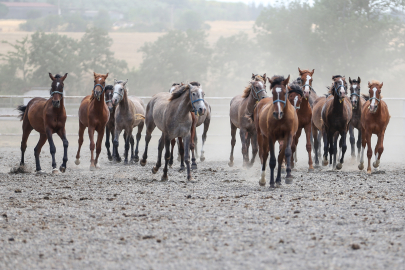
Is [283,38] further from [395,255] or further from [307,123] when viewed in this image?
[395,255]

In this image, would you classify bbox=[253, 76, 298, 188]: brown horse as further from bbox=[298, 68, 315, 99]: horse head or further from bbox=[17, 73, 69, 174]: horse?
bbox=[17, 73, 69, 174]: horse

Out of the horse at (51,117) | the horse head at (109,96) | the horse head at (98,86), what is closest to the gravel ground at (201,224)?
the horse at (51,117)

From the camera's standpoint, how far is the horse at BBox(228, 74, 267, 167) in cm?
1062

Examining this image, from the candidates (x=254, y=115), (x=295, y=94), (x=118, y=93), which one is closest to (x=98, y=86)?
(x=118, y=93)

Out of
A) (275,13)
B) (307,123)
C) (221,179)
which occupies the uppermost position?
(275,13)

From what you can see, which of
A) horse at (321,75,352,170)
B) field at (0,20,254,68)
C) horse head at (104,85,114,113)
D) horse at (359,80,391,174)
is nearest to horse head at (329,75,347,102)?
horse at (321,75,352,170)

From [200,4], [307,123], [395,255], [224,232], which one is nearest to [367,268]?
[395,255]

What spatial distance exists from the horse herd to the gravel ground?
947 millimetres

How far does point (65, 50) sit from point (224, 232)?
53.4 meters

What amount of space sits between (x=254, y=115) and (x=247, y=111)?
77.2 inches

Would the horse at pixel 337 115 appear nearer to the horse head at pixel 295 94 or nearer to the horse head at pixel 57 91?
the horse head at pixel 295 94

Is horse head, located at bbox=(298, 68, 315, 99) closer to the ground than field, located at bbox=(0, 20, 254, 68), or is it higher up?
closer to the ground

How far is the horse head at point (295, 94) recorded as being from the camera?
9.93 m

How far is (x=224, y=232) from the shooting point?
16.8 feet
